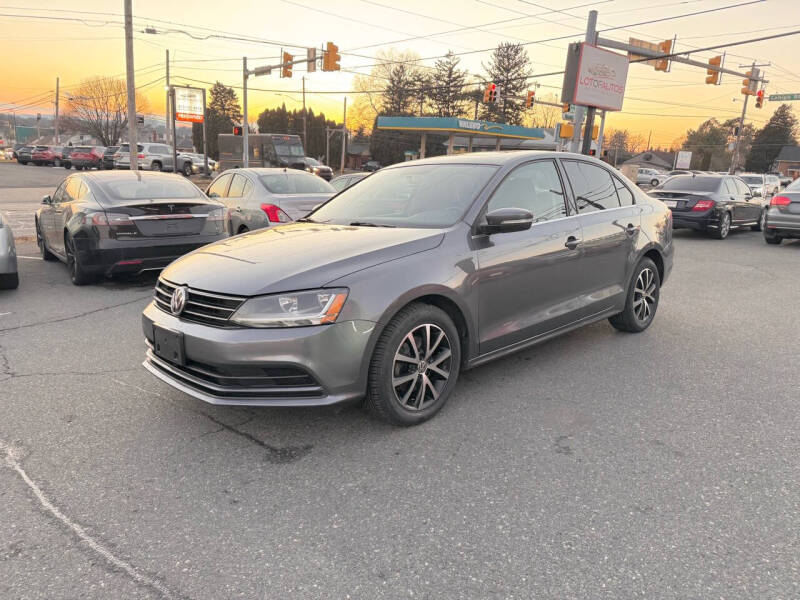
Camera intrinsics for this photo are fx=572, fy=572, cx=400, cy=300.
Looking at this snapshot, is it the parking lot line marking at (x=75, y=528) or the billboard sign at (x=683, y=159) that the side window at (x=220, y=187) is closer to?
the parking lot line marking at (x=75, y=528)

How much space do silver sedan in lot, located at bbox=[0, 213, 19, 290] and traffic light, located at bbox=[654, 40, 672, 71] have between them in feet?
70.9

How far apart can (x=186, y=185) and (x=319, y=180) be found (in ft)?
7.69

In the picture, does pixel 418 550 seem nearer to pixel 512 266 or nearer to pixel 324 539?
pixel 324 539

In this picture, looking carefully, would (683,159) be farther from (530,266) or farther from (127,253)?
(530,266)

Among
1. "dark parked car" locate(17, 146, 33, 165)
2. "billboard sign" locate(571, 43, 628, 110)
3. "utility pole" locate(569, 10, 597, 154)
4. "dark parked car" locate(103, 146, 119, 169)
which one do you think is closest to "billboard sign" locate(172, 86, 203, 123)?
"dark parked car" locate(103, 146, 119, 169)

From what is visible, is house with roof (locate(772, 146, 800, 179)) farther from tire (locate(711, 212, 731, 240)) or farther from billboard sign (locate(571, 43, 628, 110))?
tire (locate(711, 212, 731, 240))

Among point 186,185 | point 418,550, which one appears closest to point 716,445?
point 418,550

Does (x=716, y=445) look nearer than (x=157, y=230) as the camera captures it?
Yes

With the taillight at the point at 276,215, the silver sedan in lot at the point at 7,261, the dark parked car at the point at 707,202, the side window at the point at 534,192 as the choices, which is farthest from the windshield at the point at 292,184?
the dark parked car at the point at 707,202

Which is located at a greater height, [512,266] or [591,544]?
[512,266]

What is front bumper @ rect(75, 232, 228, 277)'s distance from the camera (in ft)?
22.4

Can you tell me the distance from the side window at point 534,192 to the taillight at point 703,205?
34.8 ft

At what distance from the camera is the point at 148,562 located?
2268 millimetres

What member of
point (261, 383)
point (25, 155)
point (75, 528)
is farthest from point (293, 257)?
point (25, 155)
